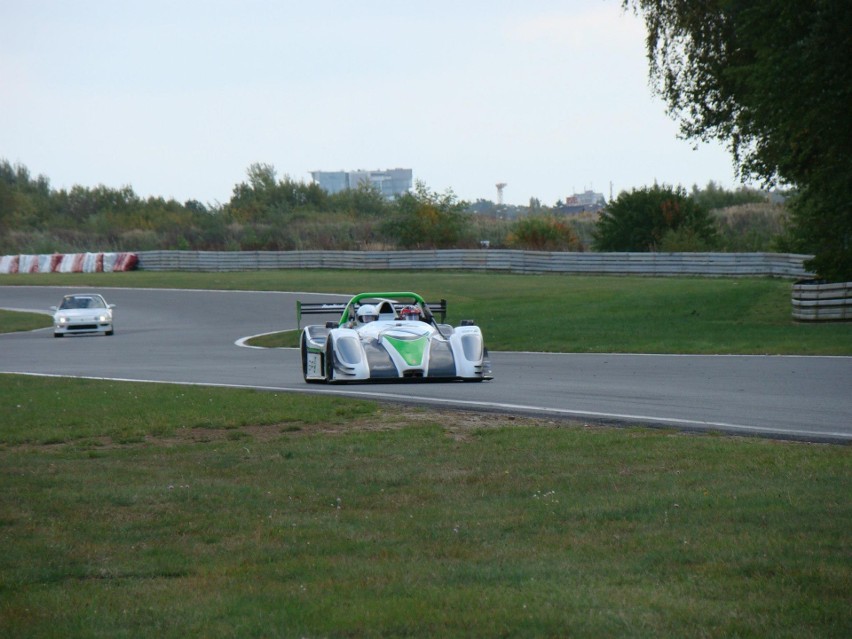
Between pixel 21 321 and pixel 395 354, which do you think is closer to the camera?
pixel 395 354

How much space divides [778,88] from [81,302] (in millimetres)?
20203

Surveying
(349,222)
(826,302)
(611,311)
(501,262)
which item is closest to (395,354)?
(826,302)

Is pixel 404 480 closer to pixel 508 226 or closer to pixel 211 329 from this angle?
pixel 211 329

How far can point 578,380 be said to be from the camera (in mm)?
15250

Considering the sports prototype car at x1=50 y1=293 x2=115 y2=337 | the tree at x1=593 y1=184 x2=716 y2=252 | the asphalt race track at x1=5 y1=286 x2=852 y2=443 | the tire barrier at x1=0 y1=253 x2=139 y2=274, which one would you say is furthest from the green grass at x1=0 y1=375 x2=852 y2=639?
the tire barrier at x1=0 y1=253 x2=139 y2=274

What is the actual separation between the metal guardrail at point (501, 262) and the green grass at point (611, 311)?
173cm

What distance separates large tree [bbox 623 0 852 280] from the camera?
19.0 metres

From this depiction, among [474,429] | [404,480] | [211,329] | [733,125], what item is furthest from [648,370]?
[211,329]

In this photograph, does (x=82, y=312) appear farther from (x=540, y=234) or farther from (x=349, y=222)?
(x=349, y=222)

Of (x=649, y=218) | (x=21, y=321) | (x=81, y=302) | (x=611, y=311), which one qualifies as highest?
(x=649, y=218)

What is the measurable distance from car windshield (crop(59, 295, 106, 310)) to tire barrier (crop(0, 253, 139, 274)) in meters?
29.7

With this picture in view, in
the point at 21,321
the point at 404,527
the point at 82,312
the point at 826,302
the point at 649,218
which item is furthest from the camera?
the point at 649,218

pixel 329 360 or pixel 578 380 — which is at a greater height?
pixel 329 360

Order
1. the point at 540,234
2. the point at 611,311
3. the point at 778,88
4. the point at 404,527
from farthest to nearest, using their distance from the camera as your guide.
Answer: the point at 540,234 < the point at 611,311 < the point at 778,88 < the point at 404,527
